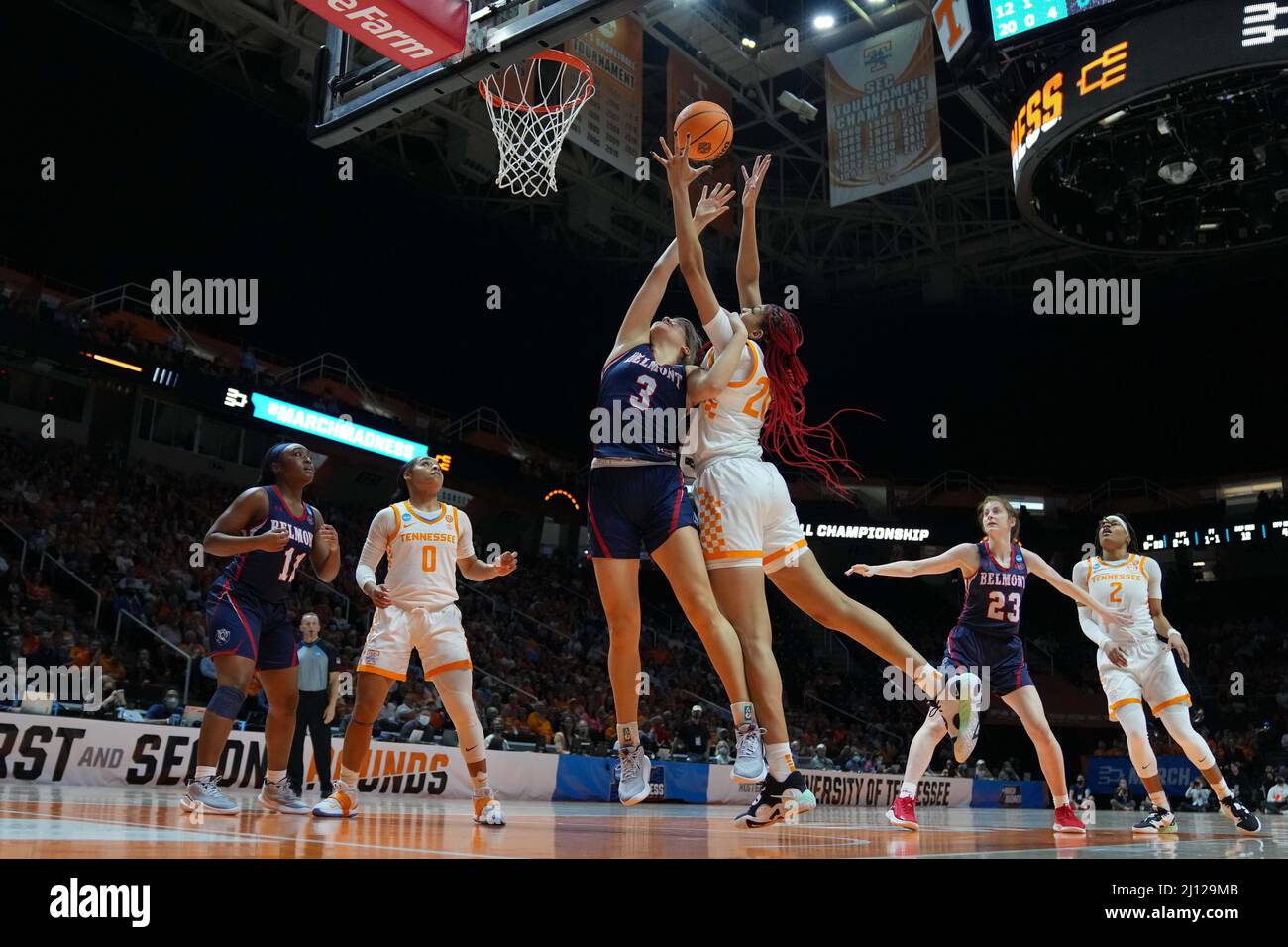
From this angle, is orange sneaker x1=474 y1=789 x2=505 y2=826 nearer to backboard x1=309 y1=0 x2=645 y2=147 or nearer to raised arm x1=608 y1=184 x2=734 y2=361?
raised arm x1=608 y1=184 x2=734 y2=361

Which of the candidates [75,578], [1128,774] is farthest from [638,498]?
[1128,774]

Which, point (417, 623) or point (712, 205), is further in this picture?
point (417, 623)

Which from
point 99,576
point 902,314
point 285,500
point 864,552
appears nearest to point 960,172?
point 902,314

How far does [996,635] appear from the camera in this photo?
7020 mm

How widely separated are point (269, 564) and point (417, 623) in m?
0.88

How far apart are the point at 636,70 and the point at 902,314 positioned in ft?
54.3

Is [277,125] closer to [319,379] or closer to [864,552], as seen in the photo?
[319,379]

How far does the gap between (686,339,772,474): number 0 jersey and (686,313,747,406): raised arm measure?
0.11 metres

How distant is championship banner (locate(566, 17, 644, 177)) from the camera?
47.6ft

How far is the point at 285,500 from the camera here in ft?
19.8

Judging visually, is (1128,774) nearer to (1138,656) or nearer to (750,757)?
(1138,656)

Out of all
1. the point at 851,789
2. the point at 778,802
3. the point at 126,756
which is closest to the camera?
the point at 778,802

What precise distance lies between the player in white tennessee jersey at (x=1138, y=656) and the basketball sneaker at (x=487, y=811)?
4.52 metres

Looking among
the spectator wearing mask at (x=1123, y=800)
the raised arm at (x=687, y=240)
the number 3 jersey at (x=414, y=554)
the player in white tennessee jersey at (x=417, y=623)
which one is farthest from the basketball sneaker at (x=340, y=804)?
the spectator wearing mask at (x=1123, y=800)
